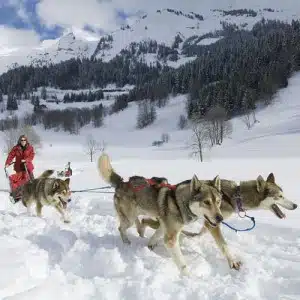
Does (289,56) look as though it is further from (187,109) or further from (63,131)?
(63,131)

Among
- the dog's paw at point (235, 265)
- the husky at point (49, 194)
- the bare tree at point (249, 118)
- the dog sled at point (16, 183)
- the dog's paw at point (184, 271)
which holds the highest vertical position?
the dog's paw at point (184, 271)

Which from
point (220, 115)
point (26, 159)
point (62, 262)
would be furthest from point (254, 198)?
point (220, 115)

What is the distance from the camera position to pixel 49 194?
8.81m

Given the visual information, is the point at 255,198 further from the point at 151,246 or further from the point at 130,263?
the point at 130,263

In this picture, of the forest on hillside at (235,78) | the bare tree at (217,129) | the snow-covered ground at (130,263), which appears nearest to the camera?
the snow-covered ground at (130,263)

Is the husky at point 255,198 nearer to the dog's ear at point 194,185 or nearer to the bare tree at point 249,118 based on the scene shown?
the dog's ear at point 194,185

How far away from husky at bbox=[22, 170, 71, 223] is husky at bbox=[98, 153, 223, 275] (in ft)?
7.28

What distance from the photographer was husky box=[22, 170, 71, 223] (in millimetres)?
8742

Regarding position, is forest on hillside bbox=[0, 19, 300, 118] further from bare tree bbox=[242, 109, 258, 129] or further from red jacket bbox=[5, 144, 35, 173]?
red jacket bbox=[5, 144, 35, 173]

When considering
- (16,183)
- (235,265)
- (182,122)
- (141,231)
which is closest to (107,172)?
(141,231)

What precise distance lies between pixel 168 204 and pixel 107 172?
5.61 ft

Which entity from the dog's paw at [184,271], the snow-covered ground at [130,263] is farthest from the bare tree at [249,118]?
the dog's paw at [184,271]

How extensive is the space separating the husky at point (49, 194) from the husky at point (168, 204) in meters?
2.22

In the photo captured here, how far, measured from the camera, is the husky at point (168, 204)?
5.12 meters
